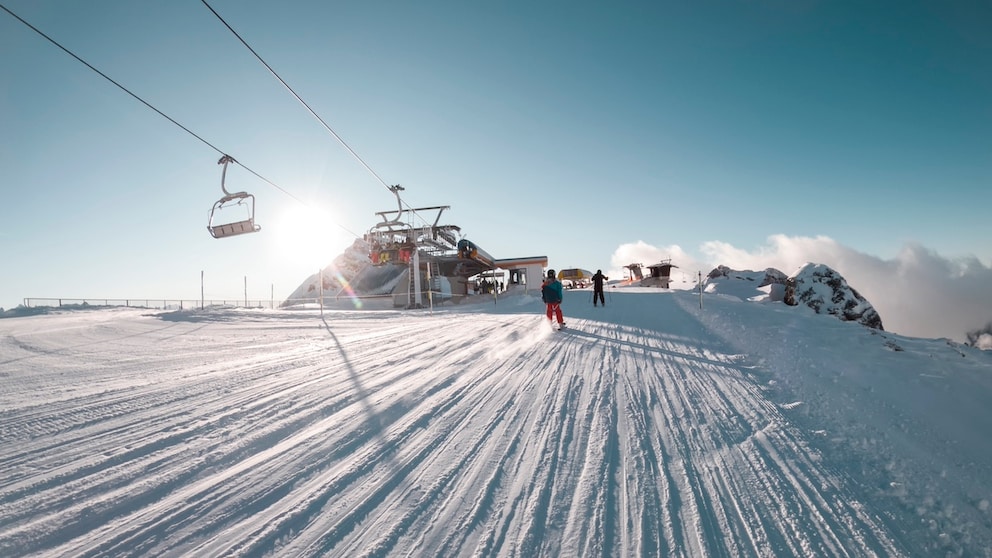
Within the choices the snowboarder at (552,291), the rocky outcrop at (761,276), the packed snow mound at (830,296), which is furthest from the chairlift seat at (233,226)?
the rocky outcrop at (761,276)

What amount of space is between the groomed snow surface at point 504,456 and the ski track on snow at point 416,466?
0.06ft

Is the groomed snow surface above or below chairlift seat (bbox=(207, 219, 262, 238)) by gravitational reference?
below

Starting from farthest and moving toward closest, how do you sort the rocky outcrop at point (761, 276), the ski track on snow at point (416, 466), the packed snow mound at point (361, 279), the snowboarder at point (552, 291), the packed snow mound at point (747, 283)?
the packed snow mound at point (361, 279)
the rocky outcrop at point (761, 276)
the packed snow mound at point (747, 283)
the snowboarder at point (552, 291)
the ski track on snow at point (416, 466)

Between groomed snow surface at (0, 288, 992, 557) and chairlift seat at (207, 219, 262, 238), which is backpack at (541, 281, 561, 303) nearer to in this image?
groomed snow surface at (0, 288, 992, 557)

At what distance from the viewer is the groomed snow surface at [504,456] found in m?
2.33

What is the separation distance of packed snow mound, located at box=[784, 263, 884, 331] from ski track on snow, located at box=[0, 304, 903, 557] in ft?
48.3

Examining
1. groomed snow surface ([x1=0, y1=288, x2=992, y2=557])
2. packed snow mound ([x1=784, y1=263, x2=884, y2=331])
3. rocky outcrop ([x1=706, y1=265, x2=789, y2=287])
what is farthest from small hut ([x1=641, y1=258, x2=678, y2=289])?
groomed snow surface ([x1=0, y1=288, x2=992, y2=557])

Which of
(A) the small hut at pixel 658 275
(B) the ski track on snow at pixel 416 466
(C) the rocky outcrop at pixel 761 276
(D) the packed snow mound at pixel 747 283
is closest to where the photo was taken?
(B) the ski track on snow at pixel 416 466

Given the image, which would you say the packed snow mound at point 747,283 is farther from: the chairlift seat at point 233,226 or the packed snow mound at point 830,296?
the chairlift seat at point 233,226

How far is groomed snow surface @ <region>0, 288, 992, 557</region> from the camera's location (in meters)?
2.33

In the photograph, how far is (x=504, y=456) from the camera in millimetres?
3326

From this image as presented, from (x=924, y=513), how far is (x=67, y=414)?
24.6ft

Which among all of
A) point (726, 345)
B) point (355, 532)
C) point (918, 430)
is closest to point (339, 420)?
point (355, 532)

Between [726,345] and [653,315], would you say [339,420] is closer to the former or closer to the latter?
[726,345]
